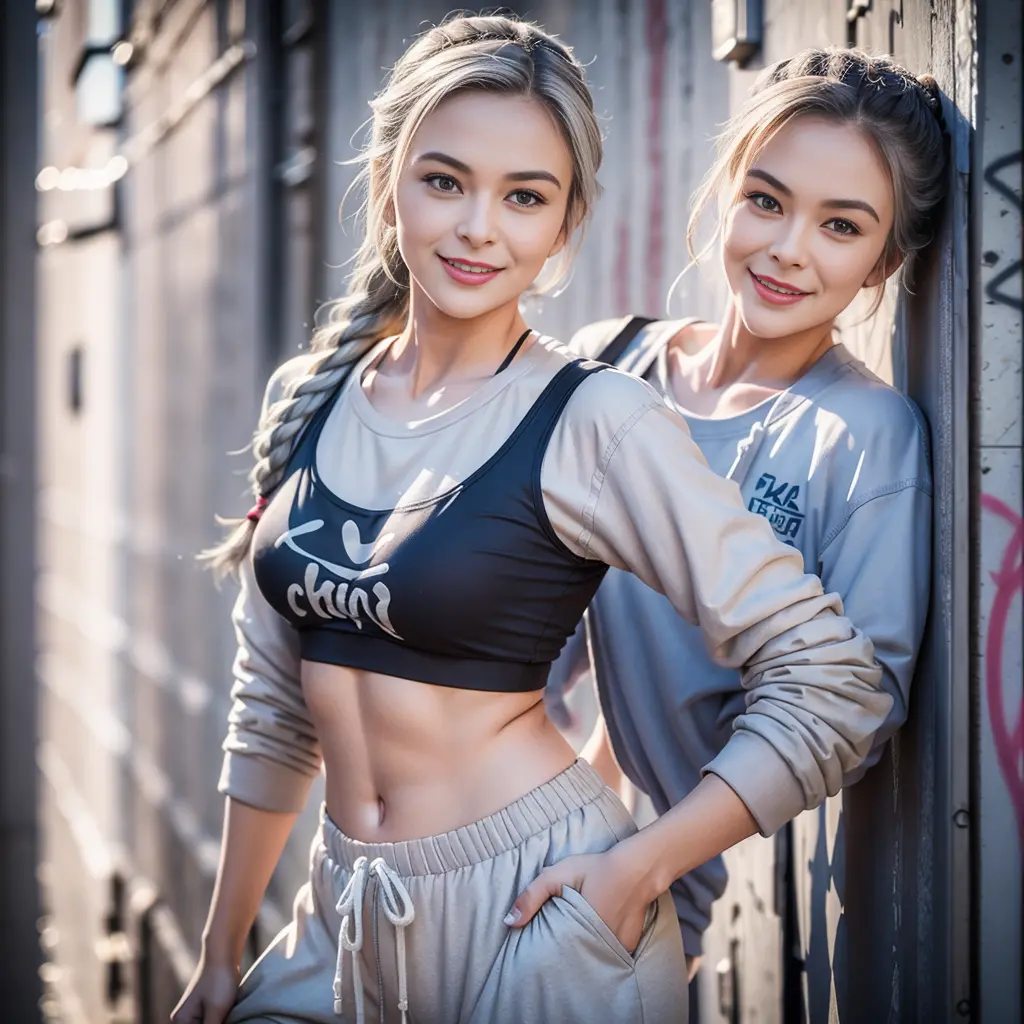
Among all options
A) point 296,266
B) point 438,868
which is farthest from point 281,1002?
point 296,266

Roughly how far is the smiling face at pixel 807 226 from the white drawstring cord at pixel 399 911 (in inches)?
41.1

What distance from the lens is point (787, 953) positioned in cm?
295

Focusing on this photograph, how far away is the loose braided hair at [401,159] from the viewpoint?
2094mm

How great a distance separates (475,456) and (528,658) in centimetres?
31

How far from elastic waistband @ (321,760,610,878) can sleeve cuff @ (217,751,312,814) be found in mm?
385

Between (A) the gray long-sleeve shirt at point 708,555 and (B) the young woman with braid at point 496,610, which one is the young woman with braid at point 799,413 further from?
(B) the young woman with braid at point 496,610

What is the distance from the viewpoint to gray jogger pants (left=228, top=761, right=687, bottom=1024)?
1.97 meters

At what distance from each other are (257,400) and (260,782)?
149 inches

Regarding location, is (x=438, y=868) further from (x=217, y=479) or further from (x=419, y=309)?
(x=217, y=479)

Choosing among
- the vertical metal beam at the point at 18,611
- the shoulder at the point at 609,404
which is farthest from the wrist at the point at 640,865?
the vertical metal beam at the point at 18,611

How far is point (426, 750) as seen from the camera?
208 cm

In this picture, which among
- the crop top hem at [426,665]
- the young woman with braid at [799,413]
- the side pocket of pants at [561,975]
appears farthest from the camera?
the young woman with braid at [799,413]

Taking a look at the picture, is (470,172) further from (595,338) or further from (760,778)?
(760,778)

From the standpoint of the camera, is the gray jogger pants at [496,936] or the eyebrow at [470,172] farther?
the eyebrow at [470,172]
